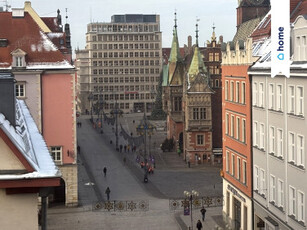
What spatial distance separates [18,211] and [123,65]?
162839 mm

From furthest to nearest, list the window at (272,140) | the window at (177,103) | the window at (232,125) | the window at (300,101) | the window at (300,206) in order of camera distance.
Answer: the window at (177,103), the window at (232,125), the window at (272,140), the window at (300,101), the window at (300,206)

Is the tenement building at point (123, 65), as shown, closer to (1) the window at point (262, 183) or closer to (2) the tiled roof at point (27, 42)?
(2) the tiled roof at point (27, 42)

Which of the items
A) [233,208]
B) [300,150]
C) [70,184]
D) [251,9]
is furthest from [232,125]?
[251,9]

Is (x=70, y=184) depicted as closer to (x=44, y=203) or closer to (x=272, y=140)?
(x=272, y=140)

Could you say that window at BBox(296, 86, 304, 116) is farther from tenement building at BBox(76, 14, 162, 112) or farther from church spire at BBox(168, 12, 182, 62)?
tenement building at BBox(76, 14, 162, 112)

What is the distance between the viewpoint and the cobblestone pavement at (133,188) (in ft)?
147

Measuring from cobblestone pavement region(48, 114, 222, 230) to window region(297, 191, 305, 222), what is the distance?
1392 cm

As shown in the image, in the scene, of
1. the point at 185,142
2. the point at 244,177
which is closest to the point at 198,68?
the point at 185,142

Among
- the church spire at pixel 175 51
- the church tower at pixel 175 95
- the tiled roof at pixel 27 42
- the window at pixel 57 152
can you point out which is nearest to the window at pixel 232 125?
the window at pixel 57 152

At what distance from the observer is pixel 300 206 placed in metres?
30.0

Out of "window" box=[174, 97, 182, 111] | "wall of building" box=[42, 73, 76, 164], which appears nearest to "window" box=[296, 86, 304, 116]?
"wall of building" box=[42, 73, 76, 164]

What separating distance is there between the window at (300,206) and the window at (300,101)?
3644mm

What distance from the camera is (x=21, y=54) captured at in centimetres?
4981

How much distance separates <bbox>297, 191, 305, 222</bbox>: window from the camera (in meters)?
29.5
